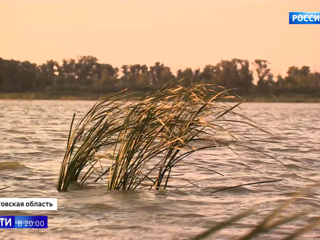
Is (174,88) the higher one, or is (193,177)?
(174,88)

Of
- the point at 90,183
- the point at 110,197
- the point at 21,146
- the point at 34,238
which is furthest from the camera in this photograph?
the point at 21,146

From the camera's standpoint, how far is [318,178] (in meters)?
6.56

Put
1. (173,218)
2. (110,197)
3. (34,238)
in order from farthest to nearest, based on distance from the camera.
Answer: (110,197), (173,218), (34,238)

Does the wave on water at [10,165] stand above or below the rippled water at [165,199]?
above

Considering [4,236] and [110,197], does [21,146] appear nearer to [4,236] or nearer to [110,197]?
[110,197]

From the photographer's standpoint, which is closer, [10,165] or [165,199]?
[165,199]

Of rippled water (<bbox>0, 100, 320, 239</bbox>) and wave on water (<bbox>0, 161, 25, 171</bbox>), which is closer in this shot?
rippled water (<bbox>0, 100, 320, 239</bbox>)

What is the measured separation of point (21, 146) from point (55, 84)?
57228 millimetres

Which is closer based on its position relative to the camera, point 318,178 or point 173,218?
point 173,218

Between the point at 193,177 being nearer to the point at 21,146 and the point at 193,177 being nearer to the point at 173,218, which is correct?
the point at 173,218

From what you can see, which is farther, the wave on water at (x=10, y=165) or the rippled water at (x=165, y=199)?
the wave on water at (x=10, y=165)

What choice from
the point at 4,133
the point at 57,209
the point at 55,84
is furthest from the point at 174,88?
the point at 55,84

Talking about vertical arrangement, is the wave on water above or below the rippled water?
above

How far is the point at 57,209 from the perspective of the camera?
4328mm
